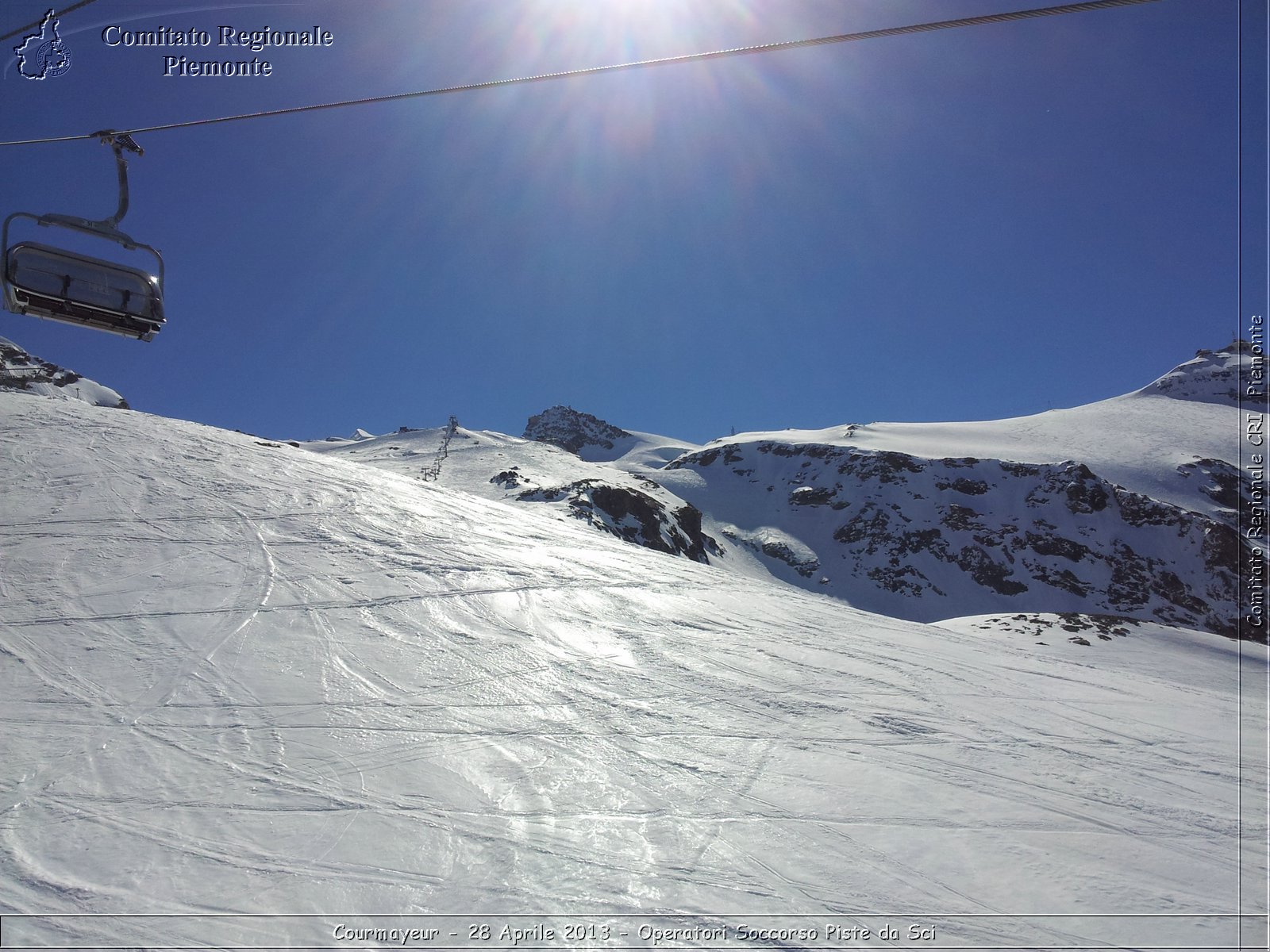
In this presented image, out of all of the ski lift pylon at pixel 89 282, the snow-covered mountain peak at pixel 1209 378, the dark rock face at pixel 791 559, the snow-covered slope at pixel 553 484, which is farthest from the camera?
the snow-covered mountain peak at pixel 1209 378

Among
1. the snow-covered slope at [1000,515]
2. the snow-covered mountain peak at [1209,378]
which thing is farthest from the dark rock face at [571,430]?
the snow-covered mountain peak at [1209,378]

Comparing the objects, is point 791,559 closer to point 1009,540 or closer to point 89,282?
point 1009,540

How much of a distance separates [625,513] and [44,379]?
214 ft

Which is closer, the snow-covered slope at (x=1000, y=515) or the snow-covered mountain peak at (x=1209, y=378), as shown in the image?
the snow-covered slope at (x=1000, y=515)

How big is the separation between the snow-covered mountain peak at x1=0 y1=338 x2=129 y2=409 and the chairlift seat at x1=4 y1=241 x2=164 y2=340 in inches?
2215

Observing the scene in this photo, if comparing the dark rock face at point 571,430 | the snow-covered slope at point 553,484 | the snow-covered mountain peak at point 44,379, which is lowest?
the snow-covered slope at point 553,484

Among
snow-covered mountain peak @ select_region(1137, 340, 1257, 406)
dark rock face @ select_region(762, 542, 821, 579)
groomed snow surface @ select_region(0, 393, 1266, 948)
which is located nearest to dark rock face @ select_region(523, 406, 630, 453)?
dark rock face @ select_region(762, 542, 821, 579)

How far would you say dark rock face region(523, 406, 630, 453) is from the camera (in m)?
154

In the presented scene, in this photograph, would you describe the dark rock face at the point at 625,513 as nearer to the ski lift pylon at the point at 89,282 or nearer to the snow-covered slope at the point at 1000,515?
the snow-covered slope at the point at 1000,515

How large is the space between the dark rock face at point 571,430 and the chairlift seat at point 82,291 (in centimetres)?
14155

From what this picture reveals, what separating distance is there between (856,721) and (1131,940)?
3.02 m

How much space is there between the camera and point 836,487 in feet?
246

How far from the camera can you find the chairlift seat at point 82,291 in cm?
618

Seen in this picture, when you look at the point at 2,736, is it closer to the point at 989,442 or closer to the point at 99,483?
the point at 99,483
